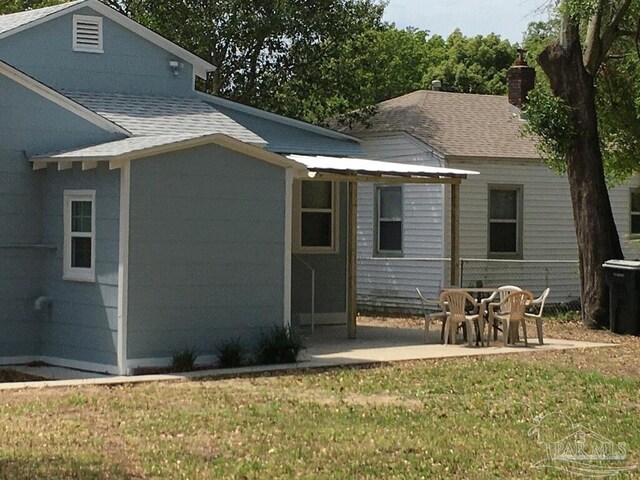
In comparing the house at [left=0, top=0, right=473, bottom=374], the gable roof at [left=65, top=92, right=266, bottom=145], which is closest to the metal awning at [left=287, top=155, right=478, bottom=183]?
the house at [left=0, top=0, right=473, bottom=374]

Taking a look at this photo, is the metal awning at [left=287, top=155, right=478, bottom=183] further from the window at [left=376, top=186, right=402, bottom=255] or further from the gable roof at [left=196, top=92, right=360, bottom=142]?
the window at [left=376, top=186, right=402, bottom=255]

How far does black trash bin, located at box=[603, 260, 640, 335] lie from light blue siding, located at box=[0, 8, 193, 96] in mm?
7703

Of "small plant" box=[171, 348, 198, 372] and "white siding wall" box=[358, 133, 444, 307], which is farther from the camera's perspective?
"white siding wall" box=[358, 133, 444, 307]

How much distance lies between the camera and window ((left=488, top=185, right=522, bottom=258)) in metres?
25.9

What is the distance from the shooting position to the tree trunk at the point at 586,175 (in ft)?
70.6

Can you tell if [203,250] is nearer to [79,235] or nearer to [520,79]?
[79,235]

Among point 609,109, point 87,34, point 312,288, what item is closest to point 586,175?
point 609,109

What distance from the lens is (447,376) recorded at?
575 inches

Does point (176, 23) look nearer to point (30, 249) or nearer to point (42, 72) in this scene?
point (42, 72)

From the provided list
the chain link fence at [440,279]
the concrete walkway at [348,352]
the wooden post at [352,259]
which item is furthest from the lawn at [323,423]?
the chain link fence at [440,279]

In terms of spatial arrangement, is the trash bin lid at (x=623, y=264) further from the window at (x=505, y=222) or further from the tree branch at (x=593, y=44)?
the window at (x=505, y=222)

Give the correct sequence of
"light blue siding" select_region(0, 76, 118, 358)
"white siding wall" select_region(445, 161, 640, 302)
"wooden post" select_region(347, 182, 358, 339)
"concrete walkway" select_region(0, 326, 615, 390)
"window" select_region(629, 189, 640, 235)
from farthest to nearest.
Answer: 1. "window" select_region(629, 189, 640, 235)
2. "white siding wall" select_region(445, 161, 640, 302)
3. "wooden post" select_region(347, 182, 358, 339)
4. "light blue siding" select_region(0, 76, 118, 358)
5. "concrete walkway" select_region(0, 326, 615, 390)

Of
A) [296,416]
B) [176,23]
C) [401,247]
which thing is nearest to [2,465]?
[296,416]

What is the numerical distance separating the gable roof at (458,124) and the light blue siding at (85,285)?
10.3 m
